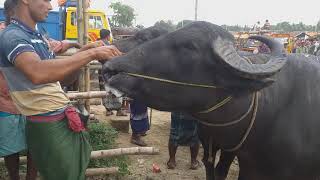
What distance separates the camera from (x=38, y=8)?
235 cm

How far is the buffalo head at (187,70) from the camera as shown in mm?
2074

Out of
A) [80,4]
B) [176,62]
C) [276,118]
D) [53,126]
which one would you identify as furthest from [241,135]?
[80,4]

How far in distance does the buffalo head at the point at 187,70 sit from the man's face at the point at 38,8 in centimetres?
62

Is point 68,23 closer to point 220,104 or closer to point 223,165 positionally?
point 223,165

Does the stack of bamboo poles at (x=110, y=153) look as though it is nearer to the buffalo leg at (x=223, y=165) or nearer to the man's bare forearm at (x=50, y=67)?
the buffalo leg at (x=223, y=165)

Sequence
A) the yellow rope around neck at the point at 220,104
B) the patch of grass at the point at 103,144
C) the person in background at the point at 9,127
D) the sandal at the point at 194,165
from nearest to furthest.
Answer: the yellow rope around neck at the point at 220,104 < the person in background at the point at 9,127 < the patch of grass at the point at 103,144 < the sandal at the point at 194,165

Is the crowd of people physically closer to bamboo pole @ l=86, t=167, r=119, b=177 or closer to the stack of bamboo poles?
the stack of bamboo poles

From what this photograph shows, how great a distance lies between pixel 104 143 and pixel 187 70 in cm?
272

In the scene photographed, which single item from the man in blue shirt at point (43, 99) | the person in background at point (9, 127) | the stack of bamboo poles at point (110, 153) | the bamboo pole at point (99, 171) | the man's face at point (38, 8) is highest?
the man's face at point (38, 8)

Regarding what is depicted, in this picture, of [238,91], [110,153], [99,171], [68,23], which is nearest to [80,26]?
[110,153]

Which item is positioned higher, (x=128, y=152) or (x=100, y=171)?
(x=128, y=152)

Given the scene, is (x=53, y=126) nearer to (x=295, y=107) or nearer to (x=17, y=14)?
(x=17, y=14)

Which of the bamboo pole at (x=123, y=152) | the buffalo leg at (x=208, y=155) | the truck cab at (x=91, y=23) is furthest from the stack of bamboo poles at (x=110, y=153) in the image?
the truck cab at (x=91, y=23)

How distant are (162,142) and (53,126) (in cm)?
371
